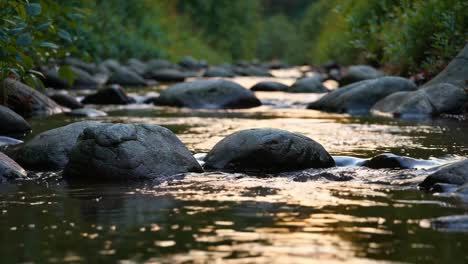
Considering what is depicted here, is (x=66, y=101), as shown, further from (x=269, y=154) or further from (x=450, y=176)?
(x=450, y=176)

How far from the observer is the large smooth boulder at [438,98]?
34.7ft

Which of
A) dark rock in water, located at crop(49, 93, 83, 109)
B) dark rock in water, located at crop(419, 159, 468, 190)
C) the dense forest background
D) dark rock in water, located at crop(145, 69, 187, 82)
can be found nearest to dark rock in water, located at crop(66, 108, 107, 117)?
the dense forest background

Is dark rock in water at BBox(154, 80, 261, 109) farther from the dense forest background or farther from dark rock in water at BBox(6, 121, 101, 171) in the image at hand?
dark rock in water at BBox(6, 121, 101, 171)

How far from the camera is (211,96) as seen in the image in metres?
12.7

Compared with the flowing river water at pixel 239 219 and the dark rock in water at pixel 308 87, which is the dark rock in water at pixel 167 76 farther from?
the flowing river water at pixel 239 219

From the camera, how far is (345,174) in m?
5.65

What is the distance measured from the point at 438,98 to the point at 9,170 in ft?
21.0

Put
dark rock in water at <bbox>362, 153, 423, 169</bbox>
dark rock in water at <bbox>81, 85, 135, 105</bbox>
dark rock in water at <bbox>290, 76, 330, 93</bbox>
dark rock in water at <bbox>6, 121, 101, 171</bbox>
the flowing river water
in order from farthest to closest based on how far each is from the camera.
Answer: dark rock in water at <bbox>290, 76, 330, 93</bbox>, dark rock in water at <bbox>81, 85, 135, 105</bbox>, dark rock in water at <bbox>6, 121, 101, 171</bbox>, dark rock in water at <bbox>362, 153, 423, 169</bbox>, the flowing river water

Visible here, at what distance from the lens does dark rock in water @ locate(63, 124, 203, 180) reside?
561 cm

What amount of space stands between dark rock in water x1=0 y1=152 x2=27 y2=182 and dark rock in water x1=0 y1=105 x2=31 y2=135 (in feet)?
8.54

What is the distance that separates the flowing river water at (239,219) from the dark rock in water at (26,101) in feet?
15.2

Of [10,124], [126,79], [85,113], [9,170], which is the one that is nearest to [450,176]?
[9,170]

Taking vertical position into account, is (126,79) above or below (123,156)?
above

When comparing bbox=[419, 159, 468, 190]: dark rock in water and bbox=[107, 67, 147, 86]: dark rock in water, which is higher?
bbox=[107, 67, 147, 86]: dark rock in water
